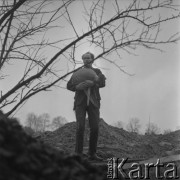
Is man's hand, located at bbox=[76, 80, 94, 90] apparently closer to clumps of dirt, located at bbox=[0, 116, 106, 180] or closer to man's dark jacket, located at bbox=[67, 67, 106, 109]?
man's dark jacket, located at bbox=[67, 67, 106, 109]

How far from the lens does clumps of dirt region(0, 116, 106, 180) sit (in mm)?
1931

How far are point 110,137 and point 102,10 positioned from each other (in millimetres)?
8774

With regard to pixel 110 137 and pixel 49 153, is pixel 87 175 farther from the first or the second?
pixel 110 137

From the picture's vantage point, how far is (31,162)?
2029 mm

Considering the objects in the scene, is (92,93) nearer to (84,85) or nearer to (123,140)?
(84,85)

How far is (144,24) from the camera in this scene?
12.3 ft

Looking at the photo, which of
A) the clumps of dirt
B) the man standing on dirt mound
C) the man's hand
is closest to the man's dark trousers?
the man standing on dirt mound

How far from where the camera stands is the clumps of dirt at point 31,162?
A: 1931 millimetres

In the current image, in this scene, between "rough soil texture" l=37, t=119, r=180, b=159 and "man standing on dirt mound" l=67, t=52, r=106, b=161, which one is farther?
"rough soil texture" l=37, t=119, r=180, b=159

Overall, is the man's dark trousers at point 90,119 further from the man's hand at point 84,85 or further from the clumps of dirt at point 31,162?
the clumps of dirt at point 31,162

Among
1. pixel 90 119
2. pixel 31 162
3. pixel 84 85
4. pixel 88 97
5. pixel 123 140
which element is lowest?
pixel 31 162

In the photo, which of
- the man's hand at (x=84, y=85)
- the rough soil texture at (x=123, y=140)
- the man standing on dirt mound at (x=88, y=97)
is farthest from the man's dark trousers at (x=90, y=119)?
the rough soil texture at (x=123, y=140)

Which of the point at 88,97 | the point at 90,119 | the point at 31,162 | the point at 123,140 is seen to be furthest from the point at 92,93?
the point at 123,140

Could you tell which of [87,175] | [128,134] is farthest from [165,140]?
[87,175]
